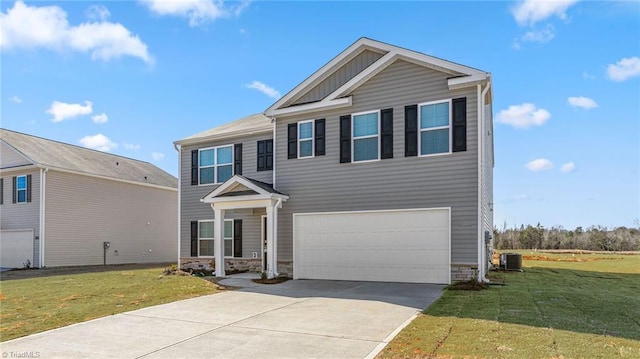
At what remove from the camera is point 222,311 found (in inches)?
356

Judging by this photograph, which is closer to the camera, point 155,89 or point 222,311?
point 222,311

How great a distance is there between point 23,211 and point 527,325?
74.8ft

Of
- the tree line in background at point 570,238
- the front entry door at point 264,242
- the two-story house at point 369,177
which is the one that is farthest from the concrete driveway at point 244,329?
the tree line in background at point 570,238

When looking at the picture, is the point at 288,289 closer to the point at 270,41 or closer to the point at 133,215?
the point at 270,41

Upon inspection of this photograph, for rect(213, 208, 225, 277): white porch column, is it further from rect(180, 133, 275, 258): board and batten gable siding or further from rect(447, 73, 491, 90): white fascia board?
rect(447, 73, 491, 90): white fascia board

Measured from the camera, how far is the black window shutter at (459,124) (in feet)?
41.2

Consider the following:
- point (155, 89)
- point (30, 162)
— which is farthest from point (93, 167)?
point (155, 89)

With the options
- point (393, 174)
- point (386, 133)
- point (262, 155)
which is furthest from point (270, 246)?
point (386, 133)

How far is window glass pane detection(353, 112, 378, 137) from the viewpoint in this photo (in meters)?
14.0

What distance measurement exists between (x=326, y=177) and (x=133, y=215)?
50.2 feet

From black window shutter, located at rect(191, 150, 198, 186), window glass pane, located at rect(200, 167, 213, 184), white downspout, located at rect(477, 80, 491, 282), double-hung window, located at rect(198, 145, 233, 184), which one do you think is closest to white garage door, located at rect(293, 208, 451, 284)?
white downspout, located at rect(477, 80, 491, 282)

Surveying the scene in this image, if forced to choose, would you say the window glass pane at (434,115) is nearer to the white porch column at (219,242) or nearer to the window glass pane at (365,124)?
the window glass pane at (365,124)

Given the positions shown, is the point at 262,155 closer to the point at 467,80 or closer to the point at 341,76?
the point at 341,76

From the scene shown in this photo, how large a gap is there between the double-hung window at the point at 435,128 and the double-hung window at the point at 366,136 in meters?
1.43
